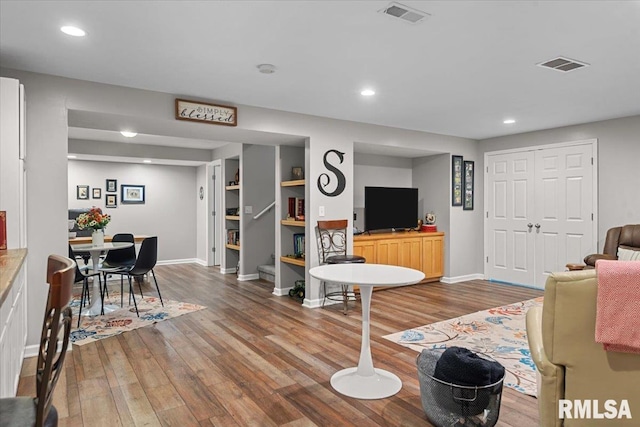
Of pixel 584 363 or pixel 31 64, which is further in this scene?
pixel 31 64

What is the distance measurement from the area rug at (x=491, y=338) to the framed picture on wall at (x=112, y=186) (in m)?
6.46

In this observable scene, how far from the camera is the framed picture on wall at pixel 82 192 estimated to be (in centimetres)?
757

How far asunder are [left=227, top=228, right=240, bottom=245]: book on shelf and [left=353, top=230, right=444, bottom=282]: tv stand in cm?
248

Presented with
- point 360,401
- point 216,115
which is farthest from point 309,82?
point 360,401

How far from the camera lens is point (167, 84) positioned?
372 centimetres

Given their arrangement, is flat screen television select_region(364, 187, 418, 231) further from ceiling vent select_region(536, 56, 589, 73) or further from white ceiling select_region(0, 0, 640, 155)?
ceiling vent select_region(536, 56, 589, 73)

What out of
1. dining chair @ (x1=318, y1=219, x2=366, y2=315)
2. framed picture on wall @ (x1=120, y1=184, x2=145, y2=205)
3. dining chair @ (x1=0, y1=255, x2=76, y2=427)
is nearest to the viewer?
dining chair @ (x1=0, y1=255, x2=76, y2=427)

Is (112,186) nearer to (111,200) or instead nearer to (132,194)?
(111,200)

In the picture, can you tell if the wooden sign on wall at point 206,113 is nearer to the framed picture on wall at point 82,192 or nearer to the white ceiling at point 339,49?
the white ceiling at point 339,49

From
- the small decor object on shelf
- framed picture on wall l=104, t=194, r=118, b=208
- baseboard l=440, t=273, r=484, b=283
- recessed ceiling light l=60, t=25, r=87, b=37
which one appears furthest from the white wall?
recessed ceiling light l=60, t=25, r=87, b=37

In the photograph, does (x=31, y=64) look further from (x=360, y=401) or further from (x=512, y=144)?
(x=512, y=144)

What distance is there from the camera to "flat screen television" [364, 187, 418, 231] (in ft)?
19.7

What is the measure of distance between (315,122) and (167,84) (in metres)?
1.90

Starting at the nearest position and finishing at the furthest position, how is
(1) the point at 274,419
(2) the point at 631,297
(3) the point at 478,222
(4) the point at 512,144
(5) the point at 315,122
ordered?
(2) the point at 631,297 → (1) the point at 274,419 → (5) the point at 315,122 → (4) the point at 512,144 → (3) the point at 478,222
